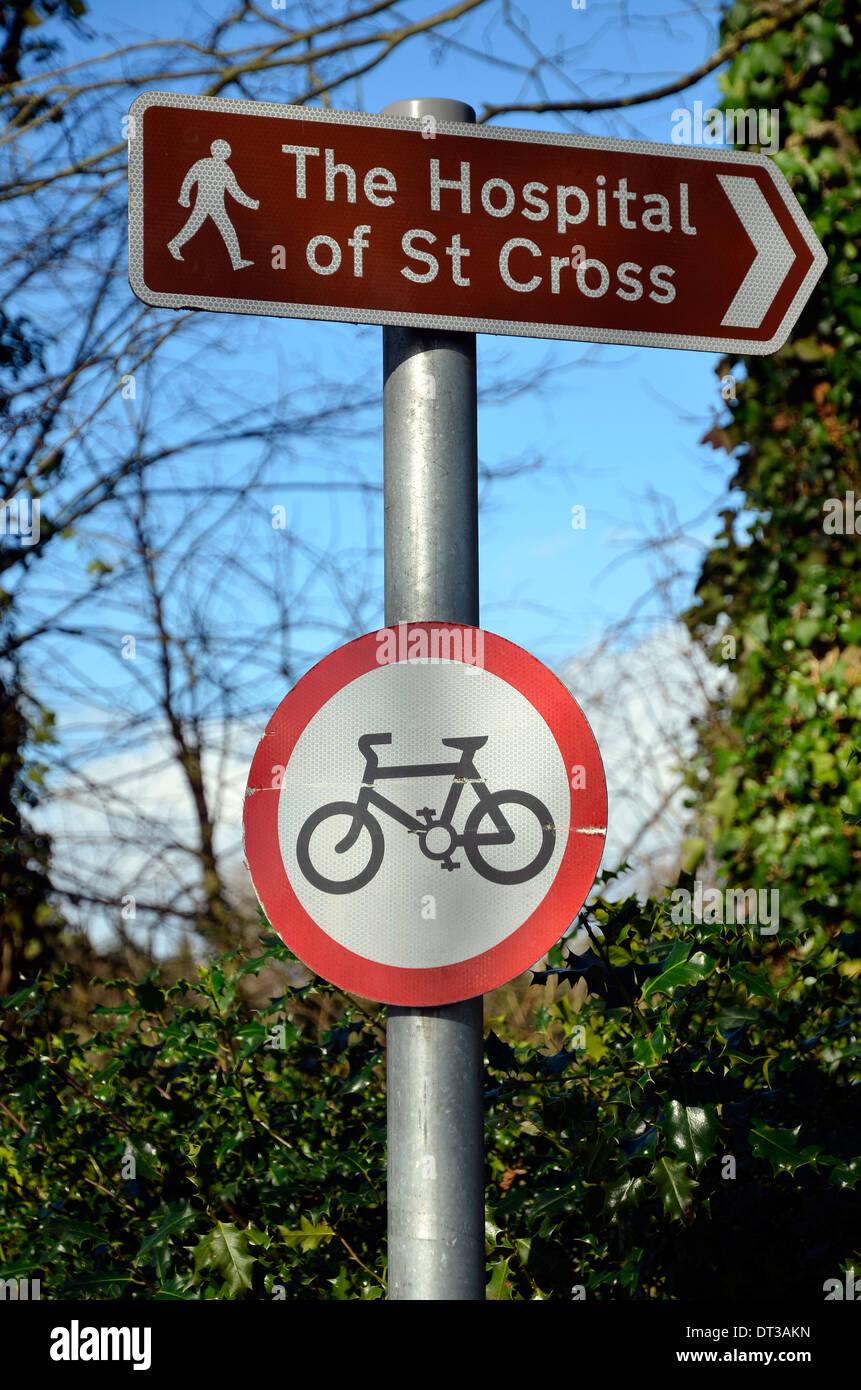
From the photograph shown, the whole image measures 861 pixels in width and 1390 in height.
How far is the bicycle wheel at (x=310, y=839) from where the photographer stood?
169 centimetres

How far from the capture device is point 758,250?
2066 millimetres

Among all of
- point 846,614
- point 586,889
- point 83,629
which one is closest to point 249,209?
point 586,889

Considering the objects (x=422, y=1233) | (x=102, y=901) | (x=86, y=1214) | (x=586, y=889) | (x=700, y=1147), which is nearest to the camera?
(x=422, y=1233)

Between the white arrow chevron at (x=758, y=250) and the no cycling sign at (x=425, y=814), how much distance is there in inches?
28.7

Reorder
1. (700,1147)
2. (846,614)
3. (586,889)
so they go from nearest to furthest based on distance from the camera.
Answer: (586,889) → (700,1147) → (846,614)

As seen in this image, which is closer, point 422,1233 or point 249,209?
point 422,1233

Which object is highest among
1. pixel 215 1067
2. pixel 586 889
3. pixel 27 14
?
pixel 27 14

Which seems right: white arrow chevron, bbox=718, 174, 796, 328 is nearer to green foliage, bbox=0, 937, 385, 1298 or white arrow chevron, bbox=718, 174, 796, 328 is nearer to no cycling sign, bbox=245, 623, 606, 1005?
no cycling sign, bbox=245, 623, 606, 1005

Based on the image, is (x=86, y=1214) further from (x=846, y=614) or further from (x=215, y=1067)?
(x=846, y=614)

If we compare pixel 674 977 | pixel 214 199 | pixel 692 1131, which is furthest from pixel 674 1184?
pixel 214 199

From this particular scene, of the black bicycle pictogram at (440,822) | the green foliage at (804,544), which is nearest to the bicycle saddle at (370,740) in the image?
the black bicycle pictogram at (440,822)

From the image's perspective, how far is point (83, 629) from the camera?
22.0 feet

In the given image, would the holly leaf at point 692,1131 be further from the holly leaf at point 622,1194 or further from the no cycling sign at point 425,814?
the no cycling sign at point 425,814
